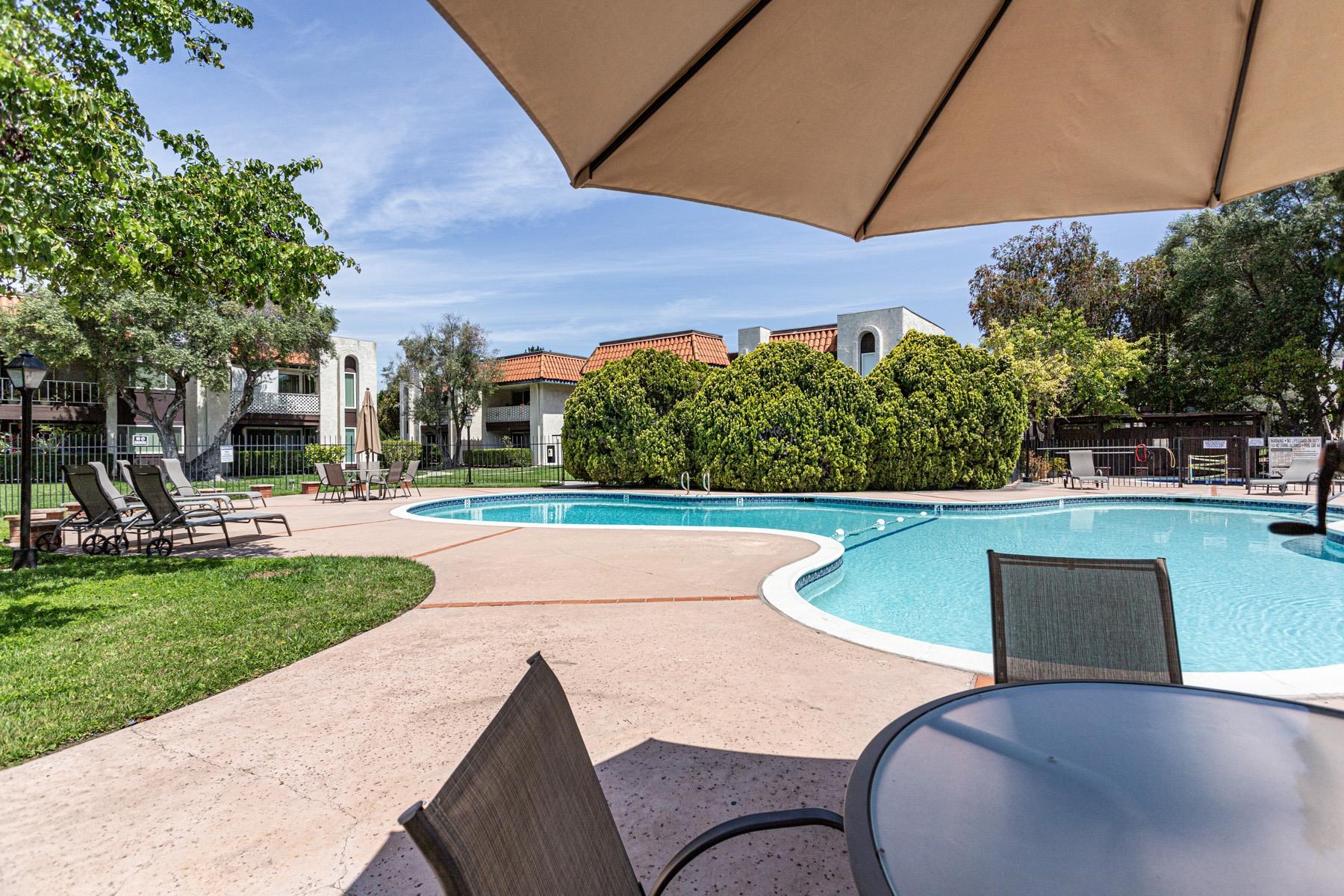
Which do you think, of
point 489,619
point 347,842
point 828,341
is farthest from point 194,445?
point 347,842

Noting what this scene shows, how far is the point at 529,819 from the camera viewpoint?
3.14 feet

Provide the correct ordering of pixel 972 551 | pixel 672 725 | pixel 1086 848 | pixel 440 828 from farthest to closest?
1. pixel 972 551
2. pixel 672 725
3. pixel 1086 848
4. pixel 440 828

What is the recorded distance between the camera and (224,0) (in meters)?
7.51

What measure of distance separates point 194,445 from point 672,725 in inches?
1239

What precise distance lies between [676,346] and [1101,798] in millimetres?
26309

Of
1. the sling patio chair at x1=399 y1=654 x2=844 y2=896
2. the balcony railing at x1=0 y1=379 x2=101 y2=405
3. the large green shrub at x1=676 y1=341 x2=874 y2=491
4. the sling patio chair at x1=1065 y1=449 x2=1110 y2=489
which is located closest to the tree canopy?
the sling patio chair at x1=399 y1=654 x2=844 y2=896

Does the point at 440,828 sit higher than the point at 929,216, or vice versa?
the point at 929,216

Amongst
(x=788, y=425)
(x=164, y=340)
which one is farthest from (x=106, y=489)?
(x=164, y=340)

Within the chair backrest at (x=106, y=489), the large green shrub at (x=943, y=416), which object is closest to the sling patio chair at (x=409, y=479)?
the chair backrest at (x=106, y=489)

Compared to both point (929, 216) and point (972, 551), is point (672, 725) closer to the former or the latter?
point (929, 216)

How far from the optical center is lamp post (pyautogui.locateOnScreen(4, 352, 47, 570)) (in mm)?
6777

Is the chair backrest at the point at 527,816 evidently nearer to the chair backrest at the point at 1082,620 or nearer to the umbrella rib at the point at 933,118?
the chair backrest at the point at 1082,620

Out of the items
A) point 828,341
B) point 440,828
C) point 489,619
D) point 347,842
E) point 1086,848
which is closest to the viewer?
point 440,828

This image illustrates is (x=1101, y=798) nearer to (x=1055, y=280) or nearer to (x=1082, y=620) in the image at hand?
(x=1082, y=620)
